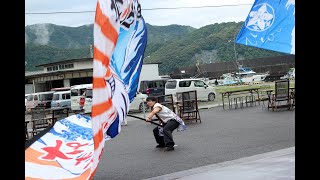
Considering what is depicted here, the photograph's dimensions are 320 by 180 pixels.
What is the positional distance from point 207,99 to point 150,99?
18.1 m

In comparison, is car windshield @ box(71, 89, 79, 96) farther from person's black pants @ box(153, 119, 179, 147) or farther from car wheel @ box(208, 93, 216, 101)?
person's black pants @ box(153, 119, 179, 147)

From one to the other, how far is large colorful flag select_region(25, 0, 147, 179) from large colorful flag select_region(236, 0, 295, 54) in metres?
2.59

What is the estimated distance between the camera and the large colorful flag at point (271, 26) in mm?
7375

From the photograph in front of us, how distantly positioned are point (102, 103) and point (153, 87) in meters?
25.0

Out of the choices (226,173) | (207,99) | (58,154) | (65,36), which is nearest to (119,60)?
(58,154)

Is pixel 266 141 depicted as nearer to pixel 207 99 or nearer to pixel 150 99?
pixel 150 99

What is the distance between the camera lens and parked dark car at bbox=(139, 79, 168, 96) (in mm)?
28495

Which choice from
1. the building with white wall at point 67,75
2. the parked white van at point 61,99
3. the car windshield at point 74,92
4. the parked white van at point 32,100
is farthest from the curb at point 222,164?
the building with white wall at point 67,75

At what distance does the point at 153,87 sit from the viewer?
2902 centimetres

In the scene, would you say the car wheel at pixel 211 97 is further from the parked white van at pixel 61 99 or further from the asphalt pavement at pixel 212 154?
the asphalt pavement at pixel 212 154

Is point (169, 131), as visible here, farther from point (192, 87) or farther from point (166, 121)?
point (192, 87)

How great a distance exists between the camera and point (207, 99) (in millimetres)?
28172

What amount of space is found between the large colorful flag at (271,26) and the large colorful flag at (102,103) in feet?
8.49

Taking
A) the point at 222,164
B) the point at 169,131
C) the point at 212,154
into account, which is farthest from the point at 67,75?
the point at 222,164
